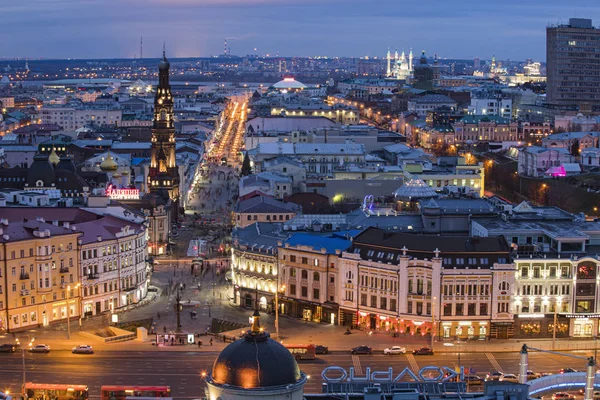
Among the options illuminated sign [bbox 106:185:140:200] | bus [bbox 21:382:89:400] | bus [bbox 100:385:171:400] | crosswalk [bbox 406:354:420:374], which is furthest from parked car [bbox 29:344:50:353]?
illuminated sign [bbox 106:185:140:200]

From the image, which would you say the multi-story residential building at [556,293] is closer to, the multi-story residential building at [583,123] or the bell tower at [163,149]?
the bell tower at [163,149]

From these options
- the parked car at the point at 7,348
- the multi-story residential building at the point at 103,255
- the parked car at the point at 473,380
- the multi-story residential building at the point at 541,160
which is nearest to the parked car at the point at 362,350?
the parked car at the point at 473,380

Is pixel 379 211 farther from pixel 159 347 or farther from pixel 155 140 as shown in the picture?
pixel 155 140

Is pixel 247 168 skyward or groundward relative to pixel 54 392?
skyward

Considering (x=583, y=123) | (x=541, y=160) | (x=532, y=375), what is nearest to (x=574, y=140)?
(x=583, y=123)

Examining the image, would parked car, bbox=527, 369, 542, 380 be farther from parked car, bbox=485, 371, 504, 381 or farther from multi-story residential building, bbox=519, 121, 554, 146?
multi-story residential building, bbox=519, 121, 554, 146

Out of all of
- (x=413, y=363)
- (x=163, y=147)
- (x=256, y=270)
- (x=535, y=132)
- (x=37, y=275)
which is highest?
(x=163, y=147)

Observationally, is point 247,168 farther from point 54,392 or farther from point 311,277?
point 54,392
